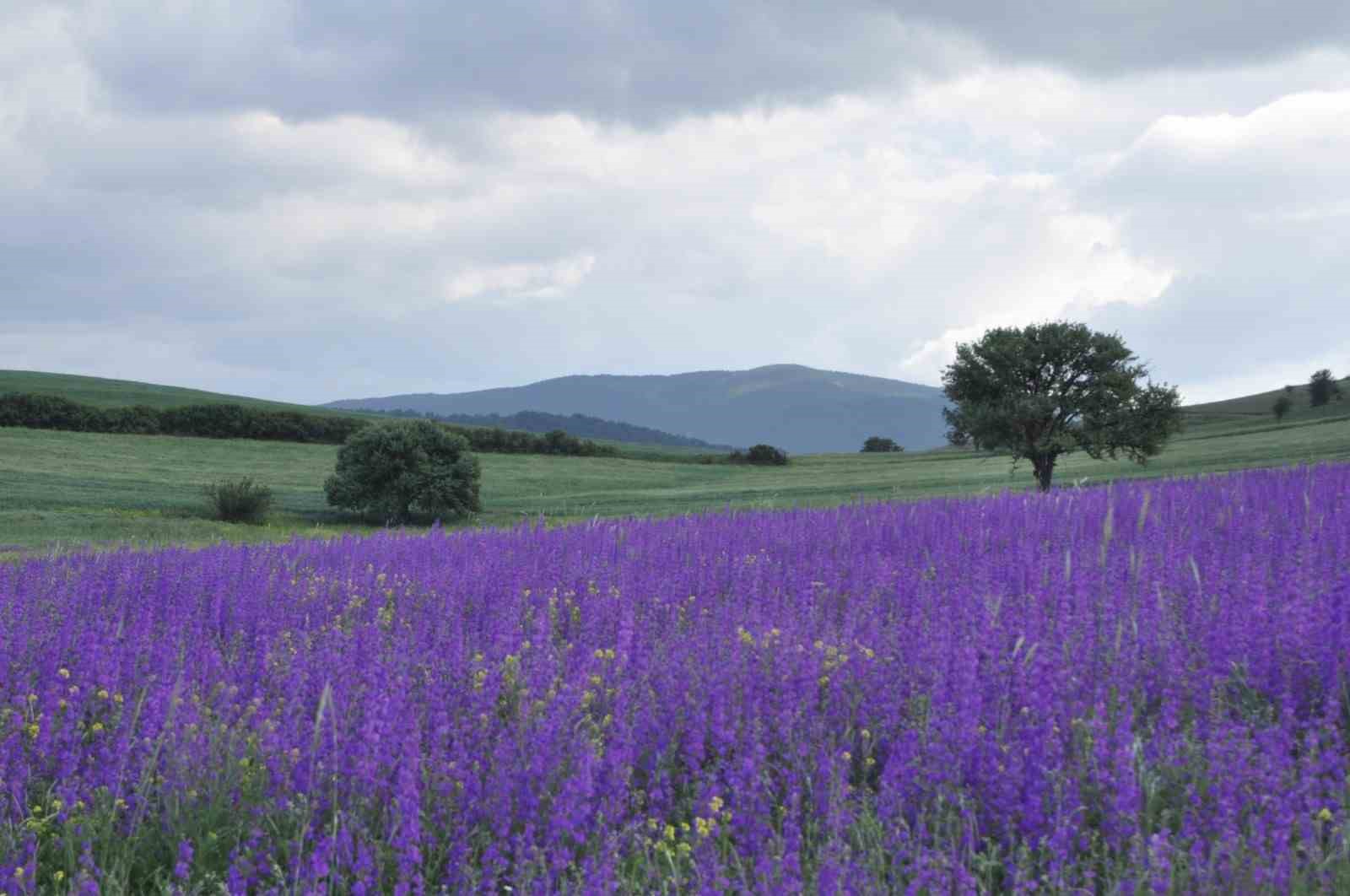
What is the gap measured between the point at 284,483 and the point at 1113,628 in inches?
1350

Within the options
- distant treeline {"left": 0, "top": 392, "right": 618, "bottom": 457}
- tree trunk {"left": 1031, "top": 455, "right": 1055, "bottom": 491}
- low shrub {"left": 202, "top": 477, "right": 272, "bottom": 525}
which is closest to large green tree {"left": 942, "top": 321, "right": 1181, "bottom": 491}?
tree trunk {"left": 1031, "top": 455, "right": 1055, "bottom": 491}

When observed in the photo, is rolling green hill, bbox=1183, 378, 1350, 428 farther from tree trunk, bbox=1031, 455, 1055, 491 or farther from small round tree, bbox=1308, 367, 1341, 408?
tree trunk, bbox=1031, 455, 1055, 491

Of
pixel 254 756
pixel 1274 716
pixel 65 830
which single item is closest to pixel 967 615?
pixel 1274 716

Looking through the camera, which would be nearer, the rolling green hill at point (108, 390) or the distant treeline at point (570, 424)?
the rolling green hill at point (108, 390)

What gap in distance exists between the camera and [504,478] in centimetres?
4209

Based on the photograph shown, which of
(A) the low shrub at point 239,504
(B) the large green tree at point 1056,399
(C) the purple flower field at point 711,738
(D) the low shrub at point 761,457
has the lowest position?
(A) the low shrub at point 239,504

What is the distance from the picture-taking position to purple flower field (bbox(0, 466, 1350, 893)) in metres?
3.11

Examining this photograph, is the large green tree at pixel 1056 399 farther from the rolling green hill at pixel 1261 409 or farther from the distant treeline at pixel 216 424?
the rolling green hill at pixel 1261 409

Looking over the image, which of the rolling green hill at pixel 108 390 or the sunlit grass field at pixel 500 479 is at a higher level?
the rolling green hill at pixel 108 390

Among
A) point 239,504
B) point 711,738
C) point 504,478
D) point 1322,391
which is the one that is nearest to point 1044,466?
point 239,504

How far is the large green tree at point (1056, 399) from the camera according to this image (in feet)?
92.1

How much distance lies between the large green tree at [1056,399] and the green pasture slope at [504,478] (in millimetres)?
1409

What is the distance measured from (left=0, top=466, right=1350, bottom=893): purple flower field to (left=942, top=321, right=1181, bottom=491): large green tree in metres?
21.5

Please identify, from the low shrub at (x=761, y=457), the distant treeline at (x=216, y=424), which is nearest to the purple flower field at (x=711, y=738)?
the distant treeline at (x=216, y=424)
